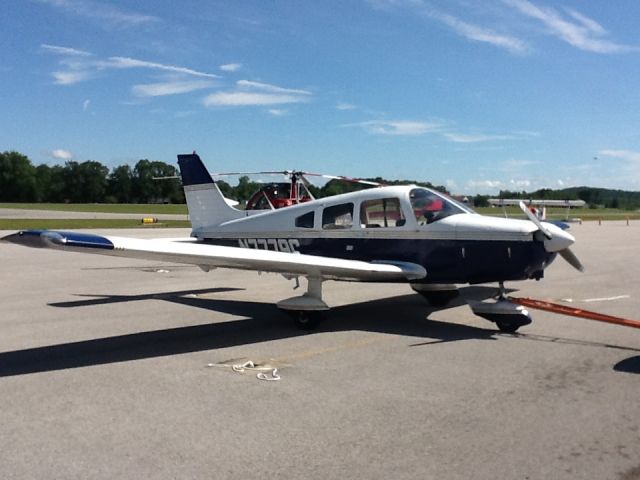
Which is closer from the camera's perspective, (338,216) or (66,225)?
(338,216)

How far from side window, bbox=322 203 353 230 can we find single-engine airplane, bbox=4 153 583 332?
0.02 metres

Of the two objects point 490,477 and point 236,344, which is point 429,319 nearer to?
point 236,344

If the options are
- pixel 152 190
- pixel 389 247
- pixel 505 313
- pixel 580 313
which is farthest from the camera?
pixel 152 190

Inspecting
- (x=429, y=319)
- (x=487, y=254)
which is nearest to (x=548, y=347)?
(x=487, y=254)

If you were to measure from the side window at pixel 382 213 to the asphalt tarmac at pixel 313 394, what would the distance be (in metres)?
1.42

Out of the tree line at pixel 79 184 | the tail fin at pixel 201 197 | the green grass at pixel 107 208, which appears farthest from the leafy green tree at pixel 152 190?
the tail fin at pixel 201 197

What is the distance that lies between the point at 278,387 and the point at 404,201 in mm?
4072

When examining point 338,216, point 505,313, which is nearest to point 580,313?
point 505,313

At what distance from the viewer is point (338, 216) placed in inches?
368

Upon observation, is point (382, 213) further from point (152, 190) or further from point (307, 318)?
point (152, 190)

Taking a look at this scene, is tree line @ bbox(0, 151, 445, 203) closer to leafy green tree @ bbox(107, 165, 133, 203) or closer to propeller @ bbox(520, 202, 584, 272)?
leafy green tree @ bbox(107, 165, 133, 203)

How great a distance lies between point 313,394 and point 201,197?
25.0 feet

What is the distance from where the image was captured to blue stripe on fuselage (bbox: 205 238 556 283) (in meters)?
7.71

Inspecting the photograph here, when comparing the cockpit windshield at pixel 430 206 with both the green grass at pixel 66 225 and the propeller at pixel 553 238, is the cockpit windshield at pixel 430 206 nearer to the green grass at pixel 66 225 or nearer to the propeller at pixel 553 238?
the propeller at pixel 553 238
